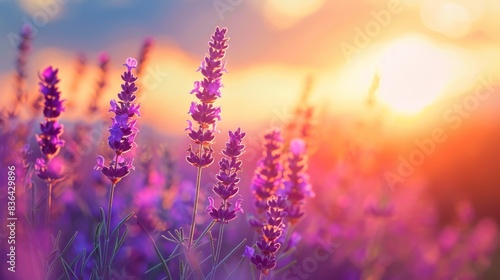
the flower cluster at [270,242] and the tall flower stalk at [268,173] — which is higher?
the tall flower stalk at [268,173]

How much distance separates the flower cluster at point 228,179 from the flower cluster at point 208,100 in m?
0.11

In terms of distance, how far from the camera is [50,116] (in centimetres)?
265

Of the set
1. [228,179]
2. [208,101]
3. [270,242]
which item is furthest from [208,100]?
[270,242]

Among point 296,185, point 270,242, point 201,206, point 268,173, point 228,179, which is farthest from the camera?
point 201,206

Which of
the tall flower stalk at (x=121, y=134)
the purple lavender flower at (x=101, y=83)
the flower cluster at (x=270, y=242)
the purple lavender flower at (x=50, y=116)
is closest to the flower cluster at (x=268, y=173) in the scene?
the flower cluster at (x=270, y=242)

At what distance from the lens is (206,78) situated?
2.62 m

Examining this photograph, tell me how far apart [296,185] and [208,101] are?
76 cm

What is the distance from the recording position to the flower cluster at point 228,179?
2578 millimetres

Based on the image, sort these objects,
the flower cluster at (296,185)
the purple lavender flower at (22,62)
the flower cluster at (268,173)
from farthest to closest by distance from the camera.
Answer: the purple lavender flower at (22,62), the flower cluster at (296,185), the flower cluster at (268,173)

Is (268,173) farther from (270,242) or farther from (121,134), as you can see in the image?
(121,134)

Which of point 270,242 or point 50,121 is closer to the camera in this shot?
point 270,242

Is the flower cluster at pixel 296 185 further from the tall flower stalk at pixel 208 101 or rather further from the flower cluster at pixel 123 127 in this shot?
the flower cluster at pixel 123 127

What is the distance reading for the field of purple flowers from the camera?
2.60m

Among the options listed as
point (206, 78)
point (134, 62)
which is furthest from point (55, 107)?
point (206, 78)
